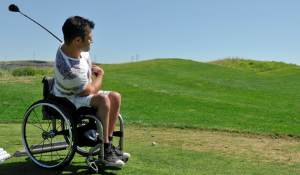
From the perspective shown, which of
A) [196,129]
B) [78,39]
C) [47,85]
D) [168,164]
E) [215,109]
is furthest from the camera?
[215,109]

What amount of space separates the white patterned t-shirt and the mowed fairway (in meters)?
0.92

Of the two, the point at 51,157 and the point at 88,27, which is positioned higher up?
the point at 88,27

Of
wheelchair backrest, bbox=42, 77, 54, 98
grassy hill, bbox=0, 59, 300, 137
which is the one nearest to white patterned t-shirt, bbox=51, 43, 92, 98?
wheelchair backrest, bbox=42, 77, 54, 98

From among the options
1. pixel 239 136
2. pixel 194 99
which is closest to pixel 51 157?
pixel 239 136

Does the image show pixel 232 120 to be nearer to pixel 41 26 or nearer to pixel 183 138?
pixel 183 138

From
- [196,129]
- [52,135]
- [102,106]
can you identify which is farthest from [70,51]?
Result: [196,129]

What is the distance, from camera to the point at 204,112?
10461mm

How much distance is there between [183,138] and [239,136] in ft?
5.38

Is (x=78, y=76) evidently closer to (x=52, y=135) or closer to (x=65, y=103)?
(x=65, y=103)

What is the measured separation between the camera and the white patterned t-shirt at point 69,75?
10.2 ft

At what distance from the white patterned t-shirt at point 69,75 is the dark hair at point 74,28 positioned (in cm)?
19

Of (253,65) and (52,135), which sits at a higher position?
(253,65)

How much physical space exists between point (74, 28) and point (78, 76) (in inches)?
21.1

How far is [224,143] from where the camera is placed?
6.02m
